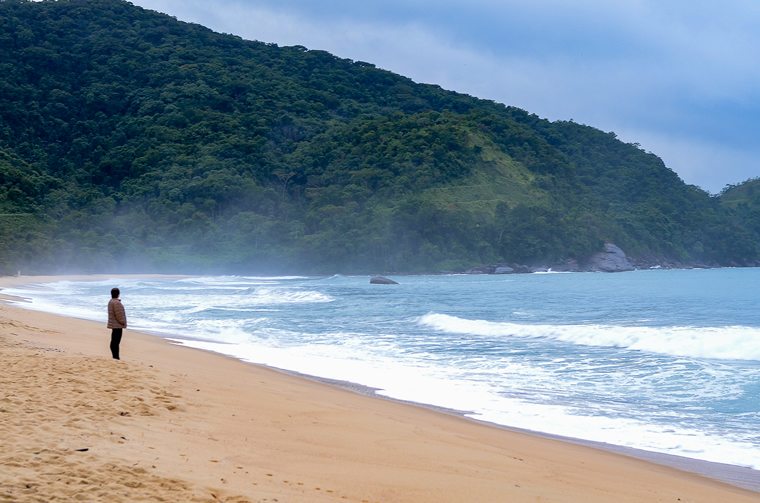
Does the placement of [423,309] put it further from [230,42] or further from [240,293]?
[230,42]

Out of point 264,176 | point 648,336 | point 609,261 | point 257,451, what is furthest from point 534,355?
point 609,261

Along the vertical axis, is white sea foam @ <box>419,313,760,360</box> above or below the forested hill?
below

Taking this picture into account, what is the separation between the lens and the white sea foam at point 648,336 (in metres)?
16.6

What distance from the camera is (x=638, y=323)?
75.2 feet

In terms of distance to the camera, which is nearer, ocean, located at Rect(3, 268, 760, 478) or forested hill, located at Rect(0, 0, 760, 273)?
ocean, located at Rect(3, 268, 760, 478)

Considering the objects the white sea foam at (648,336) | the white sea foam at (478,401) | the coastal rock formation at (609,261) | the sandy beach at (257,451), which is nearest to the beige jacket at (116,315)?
the sandy beach at (257,451)

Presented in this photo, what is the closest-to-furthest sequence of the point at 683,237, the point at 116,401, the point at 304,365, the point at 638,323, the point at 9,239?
the point at 116,401 → the point at 304,365 → the point at 638,323 → the point at 9,239 → the point at 683,237

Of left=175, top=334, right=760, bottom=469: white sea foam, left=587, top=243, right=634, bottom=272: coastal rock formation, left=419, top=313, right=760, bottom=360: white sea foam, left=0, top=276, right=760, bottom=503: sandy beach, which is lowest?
left=175, top=334, right=760, bottom=469: white sea foam

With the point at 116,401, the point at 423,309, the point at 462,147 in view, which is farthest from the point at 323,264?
the point at 116,401

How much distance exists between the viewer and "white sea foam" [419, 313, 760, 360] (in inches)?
653

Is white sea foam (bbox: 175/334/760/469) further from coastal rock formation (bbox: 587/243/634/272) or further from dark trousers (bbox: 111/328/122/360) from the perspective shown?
coastal rock formation (bbox: 587/243/634/272)

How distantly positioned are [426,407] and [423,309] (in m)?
19.1

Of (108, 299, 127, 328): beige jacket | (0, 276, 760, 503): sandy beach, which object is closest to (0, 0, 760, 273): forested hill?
(108, 299, 127, 328): beige jacket

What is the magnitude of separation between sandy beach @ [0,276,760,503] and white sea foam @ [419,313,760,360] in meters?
9.25
